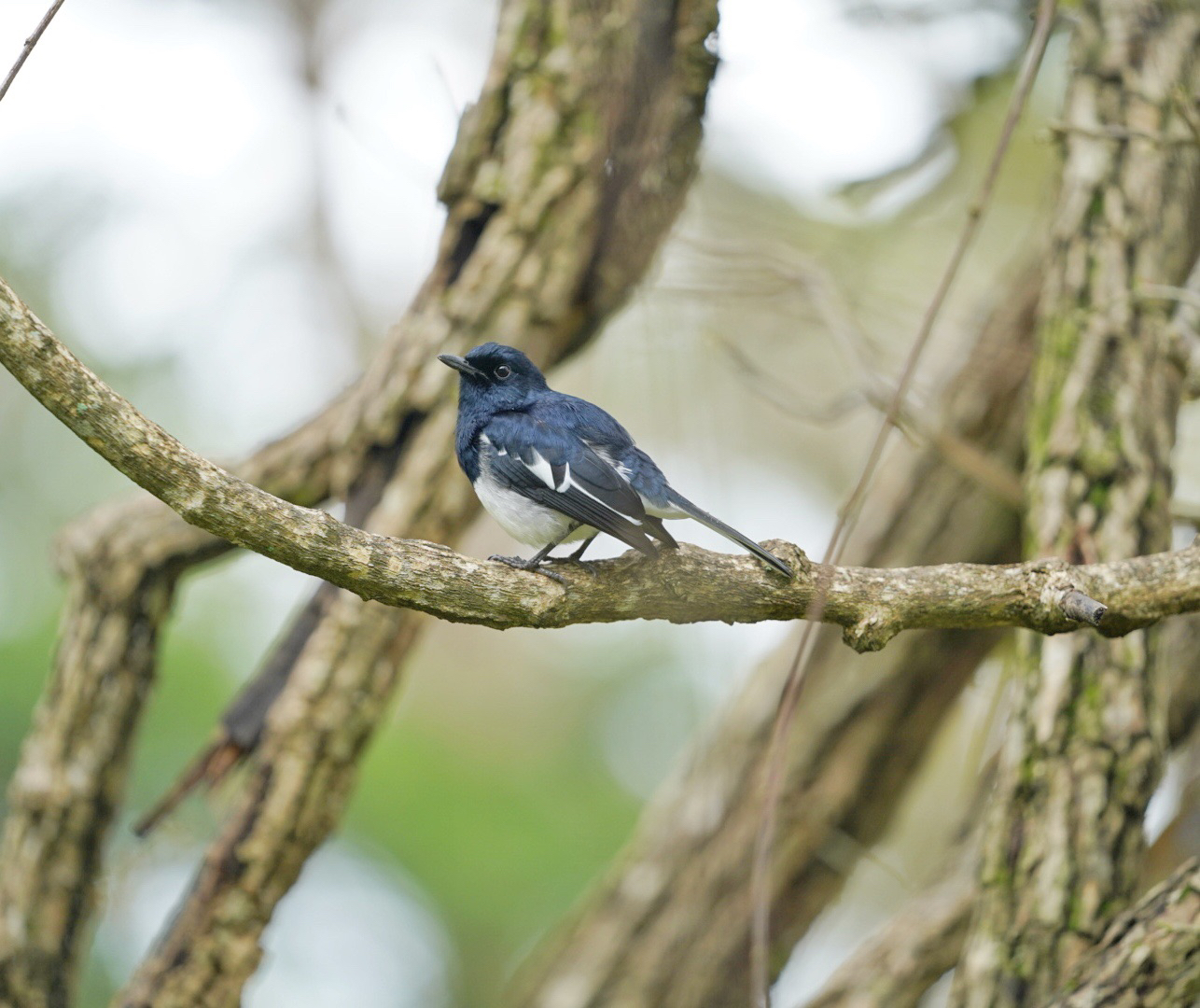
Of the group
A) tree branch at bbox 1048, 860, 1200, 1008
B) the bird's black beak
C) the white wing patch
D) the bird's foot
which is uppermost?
the bird's black beak

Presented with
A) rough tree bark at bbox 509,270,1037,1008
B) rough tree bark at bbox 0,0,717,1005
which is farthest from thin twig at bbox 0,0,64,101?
rough tree bark at bbox 509,270,1037,1008

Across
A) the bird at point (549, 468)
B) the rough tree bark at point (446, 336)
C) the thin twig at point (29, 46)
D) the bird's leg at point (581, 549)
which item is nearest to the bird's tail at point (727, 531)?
the bird at point (549, 468)

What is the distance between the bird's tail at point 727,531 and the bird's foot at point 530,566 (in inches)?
18.9

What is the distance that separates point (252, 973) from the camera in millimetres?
4176

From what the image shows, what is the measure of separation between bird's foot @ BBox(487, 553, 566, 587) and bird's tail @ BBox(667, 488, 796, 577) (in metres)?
0.48

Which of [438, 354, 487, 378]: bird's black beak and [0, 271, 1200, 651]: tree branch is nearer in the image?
[0, 271, 1200, 651]: tree branch

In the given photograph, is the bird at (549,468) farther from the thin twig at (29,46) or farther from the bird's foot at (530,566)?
the thin twig at (29,46)

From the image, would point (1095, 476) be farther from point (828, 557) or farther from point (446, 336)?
point (446, 336)

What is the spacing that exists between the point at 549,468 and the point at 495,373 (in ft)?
2.03

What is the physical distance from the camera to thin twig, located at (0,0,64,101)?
2.09m

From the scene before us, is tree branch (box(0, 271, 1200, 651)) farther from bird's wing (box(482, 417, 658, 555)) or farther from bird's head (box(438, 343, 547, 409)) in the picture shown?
bird's head (box(438, 343, 547, 409))

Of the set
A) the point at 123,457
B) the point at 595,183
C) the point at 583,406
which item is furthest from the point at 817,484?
the point at 123,457

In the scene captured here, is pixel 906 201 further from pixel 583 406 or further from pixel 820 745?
pixel 583 406

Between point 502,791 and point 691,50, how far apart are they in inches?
249
